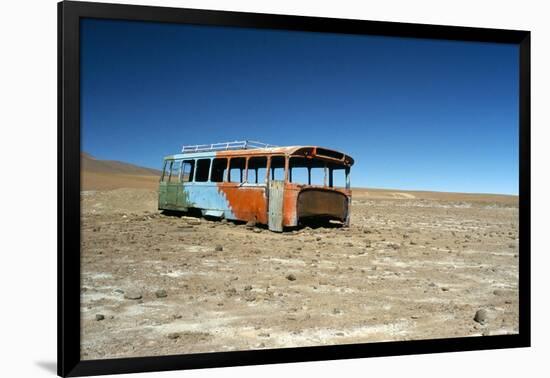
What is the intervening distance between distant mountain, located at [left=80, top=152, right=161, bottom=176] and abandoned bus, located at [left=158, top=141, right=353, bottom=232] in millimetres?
535

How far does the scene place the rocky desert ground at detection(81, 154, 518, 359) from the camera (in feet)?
20.9

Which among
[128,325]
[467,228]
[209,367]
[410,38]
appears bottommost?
[209,367]

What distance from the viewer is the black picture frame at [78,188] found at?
6.00 meters

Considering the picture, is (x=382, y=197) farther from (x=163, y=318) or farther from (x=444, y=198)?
(x=163, y=318)

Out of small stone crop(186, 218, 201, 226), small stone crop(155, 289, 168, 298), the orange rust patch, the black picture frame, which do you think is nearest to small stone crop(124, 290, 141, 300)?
small stone crop(155, 289, 168, 298)

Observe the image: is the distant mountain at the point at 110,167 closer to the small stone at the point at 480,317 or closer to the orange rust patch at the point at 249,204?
the orange rust patch at the point at 249,204

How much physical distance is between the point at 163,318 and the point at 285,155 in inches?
91.5

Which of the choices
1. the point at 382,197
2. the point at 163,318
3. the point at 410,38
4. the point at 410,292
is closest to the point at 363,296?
the point at 410,292

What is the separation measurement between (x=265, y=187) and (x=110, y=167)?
7.41 ft

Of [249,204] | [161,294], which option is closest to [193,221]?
[249,204]

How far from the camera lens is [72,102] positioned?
6020mm

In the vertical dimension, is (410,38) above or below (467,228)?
above

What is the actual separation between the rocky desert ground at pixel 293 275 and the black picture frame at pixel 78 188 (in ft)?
0.34

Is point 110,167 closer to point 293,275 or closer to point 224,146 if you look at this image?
point 224,146
